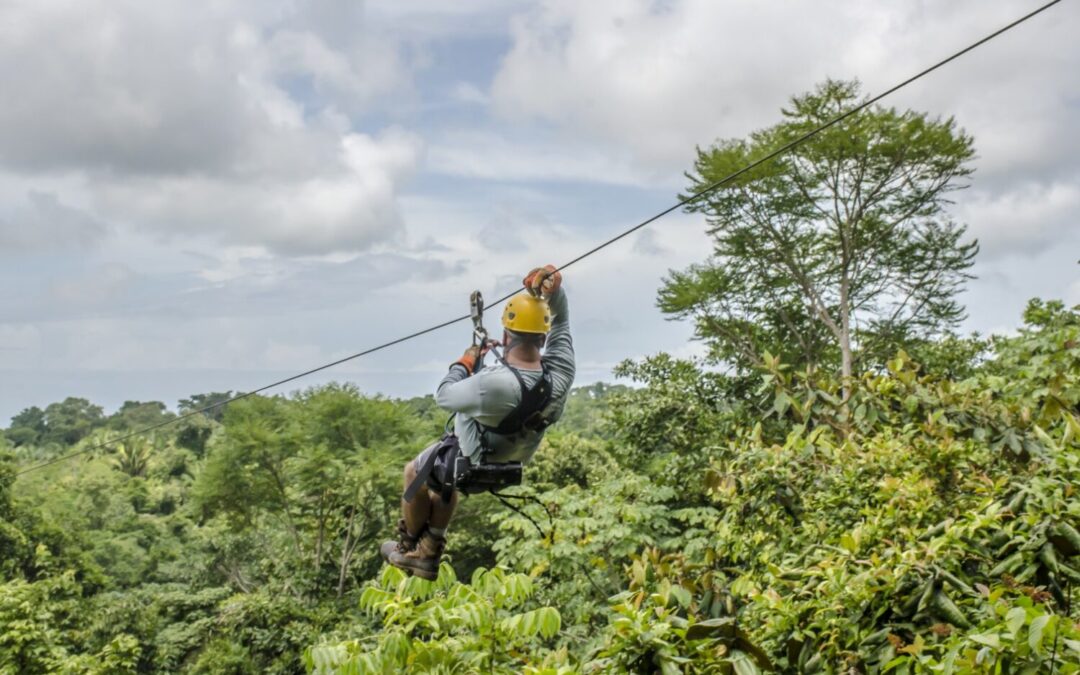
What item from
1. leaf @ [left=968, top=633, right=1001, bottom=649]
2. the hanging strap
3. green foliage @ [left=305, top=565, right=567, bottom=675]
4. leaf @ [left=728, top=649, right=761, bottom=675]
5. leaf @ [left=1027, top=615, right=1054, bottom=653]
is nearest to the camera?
leaf @ [left=1027, top=615, right=1054, bottom=653]

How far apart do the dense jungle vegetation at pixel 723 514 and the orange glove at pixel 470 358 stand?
1.02 m

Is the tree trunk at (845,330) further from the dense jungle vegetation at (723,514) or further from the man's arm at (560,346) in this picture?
the man's arm at (560,346)

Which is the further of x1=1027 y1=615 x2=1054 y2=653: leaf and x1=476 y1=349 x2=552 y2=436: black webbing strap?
Answer: x1=476 y1=349 x2=552 y2=436: black webbing strap

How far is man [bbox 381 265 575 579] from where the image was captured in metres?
3.23

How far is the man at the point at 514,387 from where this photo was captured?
323 centimetres

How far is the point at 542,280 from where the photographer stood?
3.33 metres

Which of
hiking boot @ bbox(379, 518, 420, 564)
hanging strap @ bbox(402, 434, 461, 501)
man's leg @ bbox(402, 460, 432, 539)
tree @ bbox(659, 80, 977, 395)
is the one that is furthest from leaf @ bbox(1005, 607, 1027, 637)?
tree @ bbox(659, 80, 977, 395)

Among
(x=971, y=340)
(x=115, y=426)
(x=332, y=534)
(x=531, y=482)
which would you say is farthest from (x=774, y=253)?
(x=115, y=426)

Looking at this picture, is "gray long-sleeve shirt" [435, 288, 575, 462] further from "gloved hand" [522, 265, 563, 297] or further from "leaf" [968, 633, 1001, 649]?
"leaf" [968, 633, 1001, 649]

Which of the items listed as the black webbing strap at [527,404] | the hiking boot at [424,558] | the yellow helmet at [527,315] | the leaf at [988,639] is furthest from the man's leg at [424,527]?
the leaf at [988,639]

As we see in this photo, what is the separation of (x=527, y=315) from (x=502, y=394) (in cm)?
30

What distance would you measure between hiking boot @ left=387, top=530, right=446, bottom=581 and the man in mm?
344

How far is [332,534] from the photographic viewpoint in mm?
18656

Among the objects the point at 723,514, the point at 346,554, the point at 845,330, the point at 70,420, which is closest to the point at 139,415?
the point at 70,420
